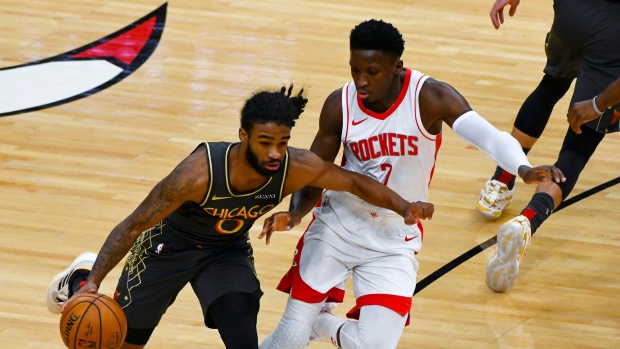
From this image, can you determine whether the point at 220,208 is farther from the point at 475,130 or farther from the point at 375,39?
the point at 475,130

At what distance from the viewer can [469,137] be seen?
4648 mm

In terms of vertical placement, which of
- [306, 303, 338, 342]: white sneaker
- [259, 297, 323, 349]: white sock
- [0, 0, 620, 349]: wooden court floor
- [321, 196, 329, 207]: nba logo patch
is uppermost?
[321, 196, 329, 207]: nba logo patch

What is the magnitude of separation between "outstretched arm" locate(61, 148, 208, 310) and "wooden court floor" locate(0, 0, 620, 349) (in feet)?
3.55

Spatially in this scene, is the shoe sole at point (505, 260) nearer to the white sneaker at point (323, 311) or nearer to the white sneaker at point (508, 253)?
the white sneaker at point (508, 253)

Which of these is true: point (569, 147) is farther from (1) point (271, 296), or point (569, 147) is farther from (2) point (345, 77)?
(2) point (345, 77)

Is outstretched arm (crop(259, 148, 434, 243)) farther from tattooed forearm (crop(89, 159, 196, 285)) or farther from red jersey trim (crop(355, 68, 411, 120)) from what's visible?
tattooed forearm (crop(89, 159, 196, 285))

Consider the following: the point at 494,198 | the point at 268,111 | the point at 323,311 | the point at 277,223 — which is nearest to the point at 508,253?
the point at 494,198

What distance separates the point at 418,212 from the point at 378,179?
44cm

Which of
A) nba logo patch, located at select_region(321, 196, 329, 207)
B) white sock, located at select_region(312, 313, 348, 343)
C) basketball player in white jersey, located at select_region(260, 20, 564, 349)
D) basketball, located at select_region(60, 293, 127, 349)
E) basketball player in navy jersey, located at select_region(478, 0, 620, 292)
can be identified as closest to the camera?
basketball, located at select_region(60, 293, 127, 349)

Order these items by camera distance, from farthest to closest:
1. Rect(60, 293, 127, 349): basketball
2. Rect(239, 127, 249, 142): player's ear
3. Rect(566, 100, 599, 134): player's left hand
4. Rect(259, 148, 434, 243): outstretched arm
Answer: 1. Rect(566, 100, 599, 134): player's left hand
2. Rect(259, 148, 434, 243): outstretched arm
3. Rect(239, 127, 249, 142): player's ear
4. Rect(60, 293, 127, 349): basketball

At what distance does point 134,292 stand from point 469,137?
1620 millimetres

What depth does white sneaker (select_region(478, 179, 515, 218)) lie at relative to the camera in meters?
6.71

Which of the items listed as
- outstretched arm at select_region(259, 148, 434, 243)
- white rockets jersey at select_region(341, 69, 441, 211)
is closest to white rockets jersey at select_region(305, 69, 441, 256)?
white rockets jersey at select_region(341, 69, 441, 211)

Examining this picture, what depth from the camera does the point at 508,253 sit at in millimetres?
5734
